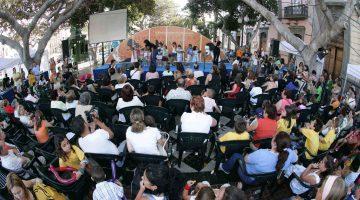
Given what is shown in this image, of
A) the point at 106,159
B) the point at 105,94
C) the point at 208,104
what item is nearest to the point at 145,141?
the point at 106,159

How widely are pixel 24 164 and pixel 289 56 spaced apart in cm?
2125

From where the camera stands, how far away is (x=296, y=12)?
22250mm

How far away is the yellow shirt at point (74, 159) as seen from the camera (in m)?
4.39

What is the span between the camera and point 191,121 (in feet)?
17.9

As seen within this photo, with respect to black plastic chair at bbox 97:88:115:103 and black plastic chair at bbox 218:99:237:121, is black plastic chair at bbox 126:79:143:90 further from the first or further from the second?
black plastic chair at bbox 218:99:237:121

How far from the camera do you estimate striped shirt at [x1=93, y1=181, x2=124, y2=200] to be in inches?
138

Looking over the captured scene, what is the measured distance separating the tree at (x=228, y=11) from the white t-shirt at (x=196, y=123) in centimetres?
1904

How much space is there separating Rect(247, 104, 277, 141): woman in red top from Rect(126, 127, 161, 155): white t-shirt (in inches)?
71.7

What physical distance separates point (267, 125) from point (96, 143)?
2802 millimetres

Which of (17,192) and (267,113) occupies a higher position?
(267,113)

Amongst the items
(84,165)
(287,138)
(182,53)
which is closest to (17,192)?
(84,165)

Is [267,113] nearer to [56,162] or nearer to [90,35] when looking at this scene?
[56,162]

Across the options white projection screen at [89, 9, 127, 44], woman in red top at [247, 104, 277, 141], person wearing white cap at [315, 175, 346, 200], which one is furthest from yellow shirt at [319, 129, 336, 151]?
white projection screen at [89, 9, 127, 44]

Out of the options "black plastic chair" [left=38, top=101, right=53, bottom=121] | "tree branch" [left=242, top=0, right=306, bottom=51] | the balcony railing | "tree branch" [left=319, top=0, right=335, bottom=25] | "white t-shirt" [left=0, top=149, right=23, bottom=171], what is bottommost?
"white t-shirt" [left=0, top=149, right=23, bottom=171]
